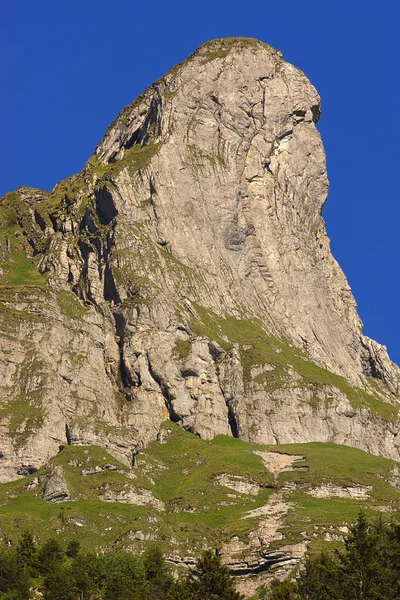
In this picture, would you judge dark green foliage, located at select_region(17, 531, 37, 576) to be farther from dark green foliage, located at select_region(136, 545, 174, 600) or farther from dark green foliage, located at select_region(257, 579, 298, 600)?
dark green foliage, located at select_region(257, 579, 298, 600)

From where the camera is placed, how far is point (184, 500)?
176 meters

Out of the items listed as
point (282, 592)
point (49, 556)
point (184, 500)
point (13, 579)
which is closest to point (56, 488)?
point (184, 500)

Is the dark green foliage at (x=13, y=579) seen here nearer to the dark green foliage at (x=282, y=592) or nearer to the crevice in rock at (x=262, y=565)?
the dark green foliage at (x=282, y=592)

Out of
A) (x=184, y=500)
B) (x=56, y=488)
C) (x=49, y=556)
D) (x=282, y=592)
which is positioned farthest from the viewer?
(x=184, y=500)

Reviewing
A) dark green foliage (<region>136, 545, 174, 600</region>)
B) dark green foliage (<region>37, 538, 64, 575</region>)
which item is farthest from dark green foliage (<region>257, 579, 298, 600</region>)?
dark green foliage (<region>37, 538, 64, 575</region>)

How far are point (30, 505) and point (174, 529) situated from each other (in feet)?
68.0

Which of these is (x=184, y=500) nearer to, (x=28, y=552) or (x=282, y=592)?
(x=28, y=552)

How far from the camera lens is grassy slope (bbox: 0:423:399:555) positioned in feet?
527

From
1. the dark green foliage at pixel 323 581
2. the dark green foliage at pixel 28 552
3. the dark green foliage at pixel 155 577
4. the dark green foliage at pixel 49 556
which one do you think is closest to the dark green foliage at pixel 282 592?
the dark green foliage at pixel 323 581

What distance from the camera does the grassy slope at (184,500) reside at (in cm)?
16062

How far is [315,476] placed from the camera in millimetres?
187000

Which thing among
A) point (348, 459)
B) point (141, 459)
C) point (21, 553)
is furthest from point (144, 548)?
point (348, 459)

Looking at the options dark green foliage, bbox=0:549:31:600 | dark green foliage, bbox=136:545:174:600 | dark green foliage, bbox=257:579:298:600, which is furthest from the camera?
dark green foliage, bbox=0:549:31:600

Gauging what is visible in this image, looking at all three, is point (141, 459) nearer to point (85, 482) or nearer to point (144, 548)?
point (85, 482)
